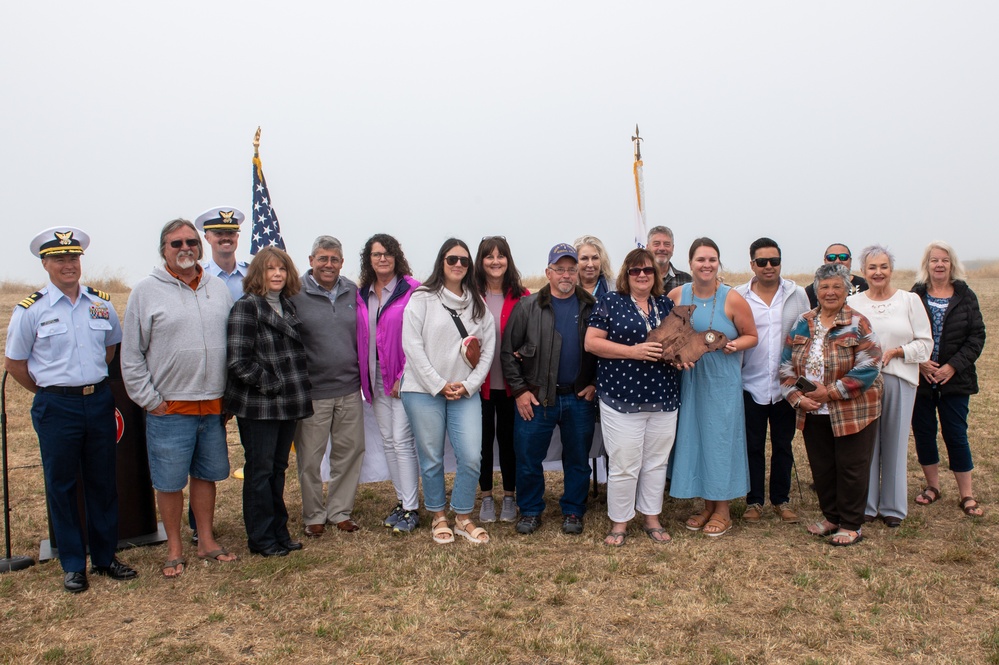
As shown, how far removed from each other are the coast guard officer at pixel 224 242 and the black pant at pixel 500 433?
6.27 ft

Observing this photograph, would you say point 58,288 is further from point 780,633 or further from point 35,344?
point 780,633

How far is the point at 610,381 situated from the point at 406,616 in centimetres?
189

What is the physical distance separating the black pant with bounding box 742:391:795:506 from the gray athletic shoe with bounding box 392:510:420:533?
2.38m

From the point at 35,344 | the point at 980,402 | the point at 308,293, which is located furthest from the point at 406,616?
the point at 980,402

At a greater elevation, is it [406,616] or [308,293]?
[308,293]

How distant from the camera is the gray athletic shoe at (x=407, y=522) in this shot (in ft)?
17.5

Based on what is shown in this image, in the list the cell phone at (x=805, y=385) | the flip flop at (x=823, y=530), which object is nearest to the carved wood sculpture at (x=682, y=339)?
the cell phone at (x=805, y=385)

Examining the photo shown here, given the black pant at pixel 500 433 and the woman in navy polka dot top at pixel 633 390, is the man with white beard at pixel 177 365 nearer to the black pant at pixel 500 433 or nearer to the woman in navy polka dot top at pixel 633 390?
the black pant at pixel 500 433

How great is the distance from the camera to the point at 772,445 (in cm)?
544

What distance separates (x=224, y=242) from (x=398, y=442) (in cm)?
185

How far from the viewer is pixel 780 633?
371cm

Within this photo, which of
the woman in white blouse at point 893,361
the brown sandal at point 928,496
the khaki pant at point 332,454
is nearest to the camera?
the woman in white blouse at point 893,361

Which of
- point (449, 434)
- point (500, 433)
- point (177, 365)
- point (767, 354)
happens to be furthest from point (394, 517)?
point (767, 354)

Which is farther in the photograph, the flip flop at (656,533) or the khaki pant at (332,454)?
the khaki pant at (332,454)
